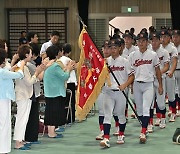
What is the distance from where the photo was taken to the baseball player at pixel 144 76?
6297mm

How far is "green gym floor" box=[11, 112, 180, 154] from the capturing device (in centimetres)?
580

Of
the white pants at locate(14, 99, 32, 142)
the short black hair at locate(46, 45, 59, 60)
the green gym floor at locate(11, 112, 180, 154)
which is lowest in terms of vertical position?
the green gym floor at locate(11, 112, 180, 154)

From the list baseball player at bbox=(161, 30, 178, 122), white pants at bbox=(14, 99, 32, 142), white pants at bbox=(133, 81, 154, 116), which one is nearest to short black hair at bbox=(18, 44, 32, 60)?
white pants at bbox=(14, 99, 32, 142)

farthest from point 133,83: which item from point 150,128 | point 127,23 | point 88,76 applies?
point 127,23

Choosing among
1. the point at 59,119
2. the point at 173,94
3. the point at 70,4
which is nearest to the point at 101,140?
the point at 59,119

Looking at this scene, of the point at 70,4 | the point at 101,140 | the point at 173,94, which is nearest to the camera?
the point at 101,140

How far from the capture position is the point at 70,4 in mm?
15969

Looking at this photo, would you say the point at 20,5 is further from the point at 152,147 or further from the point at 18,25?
the point at 152,147

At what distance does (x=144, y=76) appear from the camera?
20.8 ft

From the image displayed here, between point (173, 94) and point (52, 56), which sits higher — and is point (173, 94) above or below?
below

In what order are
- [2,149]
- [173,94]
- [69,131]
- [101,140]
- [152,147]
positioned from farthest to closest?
1. [173,94]
2. [69,131]
3. [101,140]
4. [152,147]
5. [2,149]

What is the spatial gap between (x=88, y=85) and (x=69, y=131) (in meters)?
1.38

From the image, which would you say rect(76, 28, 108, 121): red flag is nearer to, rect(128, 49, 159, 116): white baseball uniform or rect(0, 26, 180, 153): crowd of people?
rect(0, 26, 180, 153): crowd of people

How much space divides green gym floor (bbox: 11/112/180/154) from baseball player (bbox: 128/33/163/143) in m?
0.30
